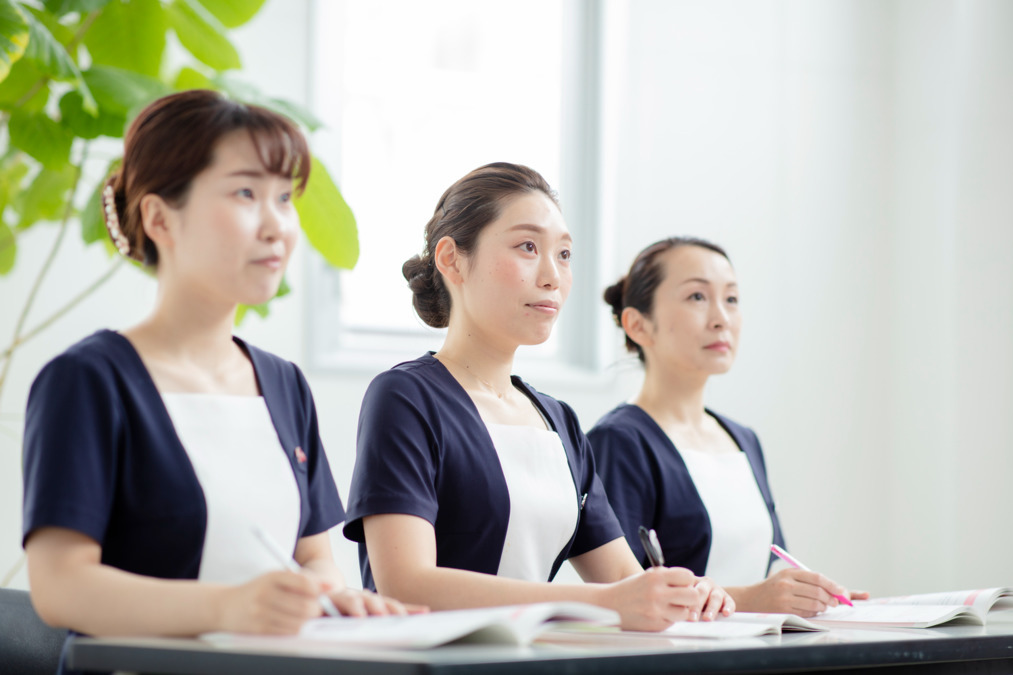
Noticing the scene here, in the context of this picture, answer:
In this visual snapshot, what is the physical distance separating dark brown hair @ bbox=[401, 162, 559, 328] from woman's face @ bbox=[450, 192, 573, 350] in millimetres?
22

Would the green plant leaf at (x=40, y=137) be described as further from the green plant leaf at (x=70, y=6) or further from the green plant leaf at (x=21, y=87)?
the green plant leaf at (x=70, y=6)

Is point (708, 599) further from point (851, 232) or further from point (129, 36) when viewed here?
point (851, 232)

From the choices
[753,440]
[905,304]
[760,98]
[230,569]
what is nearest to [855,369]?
[905,304]

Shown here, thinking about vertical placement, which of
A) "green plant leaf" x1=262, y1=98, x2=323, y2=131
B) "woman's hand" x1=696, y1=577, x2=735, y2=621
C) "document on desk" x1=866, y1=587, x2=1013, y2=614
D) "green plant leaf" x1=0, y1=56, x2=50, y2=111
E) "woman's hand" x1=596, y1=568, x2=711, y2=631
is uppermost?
"green plant leaf" x1=0, y1=56, x2=50, y2=111

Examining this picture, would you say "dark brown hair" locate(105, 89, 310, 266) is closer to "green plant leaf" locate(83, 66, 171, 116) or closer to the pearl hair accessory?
the pearl hair accessory

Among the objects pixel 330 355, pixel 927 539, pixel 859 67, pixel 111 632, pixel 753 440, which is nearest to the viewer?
pixel 111 632

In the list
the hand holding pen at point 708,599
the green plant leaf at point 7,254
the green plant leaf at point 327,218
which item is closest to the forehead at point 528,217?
the green plant leaf at point 327,218

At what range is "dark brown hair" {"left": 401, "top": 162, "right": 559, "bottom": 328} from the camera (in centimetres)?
172

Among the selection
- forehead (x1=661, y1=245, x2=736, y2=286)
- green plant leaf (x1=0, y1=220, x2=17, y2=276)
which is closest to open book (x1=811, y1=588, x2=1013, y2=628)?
forehead (x1=661, y1=245, x2=736, y2=286)

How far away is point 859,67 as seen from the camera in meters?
3.85

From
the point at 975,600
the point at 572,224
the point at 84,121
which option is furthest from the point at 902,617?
the point at 572,224

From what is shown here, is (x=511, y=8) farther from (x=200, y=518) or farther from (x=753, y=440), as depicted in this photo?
(x=200, y=518)

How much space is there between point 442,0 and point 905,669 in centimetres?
295

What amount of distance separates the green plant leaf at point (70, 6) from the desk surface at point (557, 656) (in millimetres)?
1367
